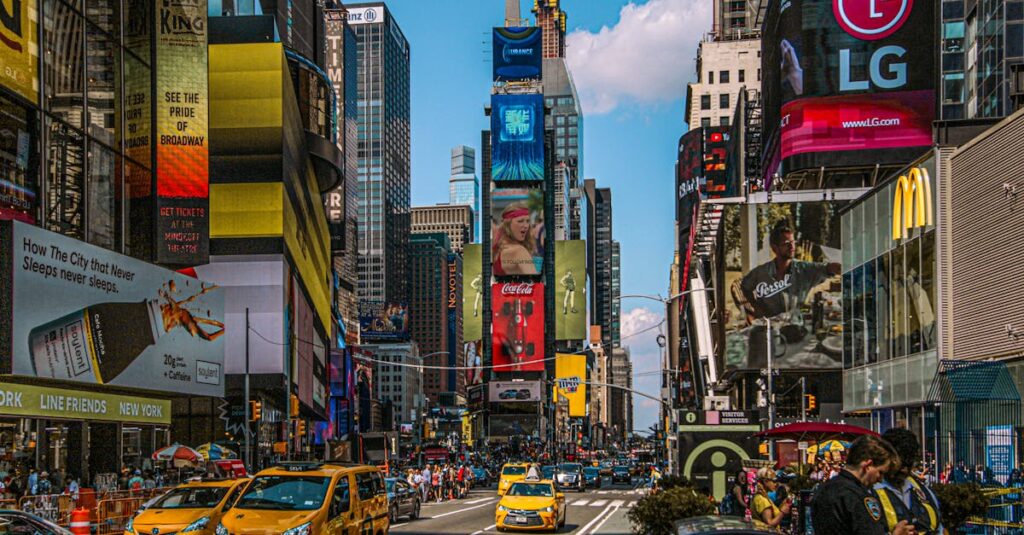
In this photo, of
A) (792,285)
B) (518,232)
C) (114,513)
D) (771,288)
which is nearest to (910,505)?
(114,513)

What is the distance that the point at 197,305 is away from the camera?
4741 centimetres

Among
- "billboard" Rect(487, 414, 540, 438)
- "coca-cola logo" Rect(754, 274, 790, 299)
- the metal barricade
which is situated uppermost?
"coca-cola logo" Rect(754, 274, 790, 299)

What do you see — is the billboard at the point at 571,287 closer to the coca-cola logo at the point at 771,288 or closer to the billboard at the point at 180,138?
the coca-cola logo at the point at 771,288

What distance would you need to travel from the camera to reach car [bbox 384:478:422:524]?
110 ft

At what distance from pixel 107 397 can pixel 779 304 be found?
43570 mm

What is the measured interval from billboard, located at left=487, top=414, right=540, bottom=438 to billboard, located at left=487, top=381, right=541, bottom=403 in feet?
11.7

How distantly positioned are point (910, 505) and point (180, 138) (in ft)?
138

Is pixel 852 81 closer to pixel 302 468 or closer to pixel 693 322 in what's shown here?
pixel 693 322

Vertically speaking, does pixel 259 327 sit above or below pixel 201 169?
below

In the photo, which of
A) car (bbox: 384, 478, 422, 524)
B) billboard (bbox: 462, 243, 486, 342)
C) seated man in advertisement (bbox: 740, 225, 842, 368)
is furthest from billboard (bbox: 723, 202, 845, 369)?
billboard (bbox: 462, 243, 486, 342)

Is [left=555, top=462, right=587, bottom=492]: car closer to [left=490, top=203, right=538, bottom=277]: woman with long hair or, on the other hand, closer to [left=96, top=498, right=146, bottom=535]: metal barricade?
[left=96, top=498, right=146, bottom=535]: metal barricade

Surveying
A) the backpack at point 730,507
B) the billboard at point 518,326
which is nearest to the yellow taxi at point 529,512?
the backpack at point 730,507

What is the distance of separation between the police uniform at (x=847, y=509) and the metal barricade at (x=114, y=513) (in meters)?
20.5

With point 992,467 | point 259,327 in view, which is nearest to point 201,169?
point 259,327
